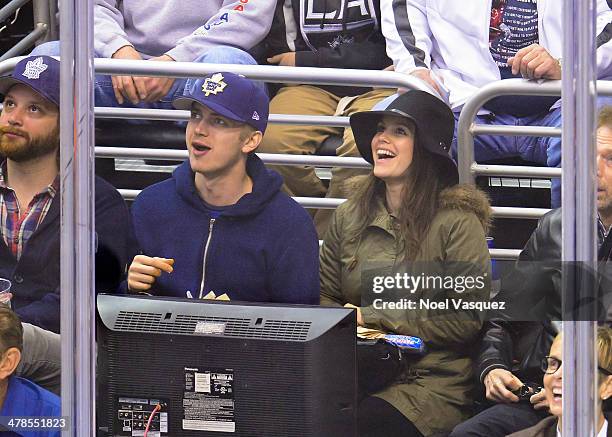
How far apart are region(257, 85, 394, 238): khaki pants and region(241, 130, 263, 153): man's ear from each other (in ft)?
0.04

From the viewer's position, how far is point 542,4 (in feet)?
7.86

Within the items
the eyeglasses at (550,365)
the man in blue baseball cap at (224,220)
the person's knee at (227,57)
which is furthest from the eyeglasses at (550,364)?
the person's knee at (227,57)

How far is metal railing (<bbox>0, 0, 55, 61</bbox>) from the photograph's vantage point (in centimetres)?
245

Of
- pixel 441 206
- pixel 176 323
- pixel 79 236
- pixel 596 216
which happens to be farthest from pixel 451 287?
pixel 79 236

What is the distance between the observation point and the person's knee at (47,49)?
2.44 m

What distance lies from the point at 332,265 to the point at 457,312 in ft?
0.94

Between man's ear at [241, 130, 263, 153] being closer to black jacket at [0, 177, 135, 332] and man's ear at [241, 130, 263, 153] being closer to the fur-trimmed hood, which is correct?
black jacket at [0, 177, 135, 332]

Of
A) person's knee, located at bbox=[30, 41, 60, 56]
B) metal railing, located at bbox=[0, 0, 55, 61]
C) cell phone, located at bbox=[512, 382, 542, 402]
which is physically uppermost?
metal railing, located at bbox=[0, 0, 55, 61]

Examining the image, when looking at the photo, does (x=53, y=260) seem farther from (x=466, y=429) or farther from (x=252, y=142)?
(x=466, y=429)

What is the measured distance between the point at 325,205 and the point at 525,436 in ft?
2.12

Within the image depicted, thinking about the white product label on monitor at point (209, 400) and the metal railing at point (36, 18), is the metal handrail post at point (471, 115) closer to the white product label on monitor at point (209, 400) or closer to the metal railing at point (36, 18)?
the white product label on monitor at point (209, 400)

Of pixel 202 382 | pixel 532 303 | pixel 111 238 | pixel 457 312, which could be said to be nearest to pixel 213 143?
pixel 111 238

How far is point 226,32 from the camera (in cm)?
250

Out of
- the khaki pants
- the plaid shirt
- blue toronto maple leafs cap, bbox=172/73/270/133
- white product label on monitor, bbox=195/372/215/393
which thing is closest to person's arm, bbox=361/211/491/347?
the khaki pants
